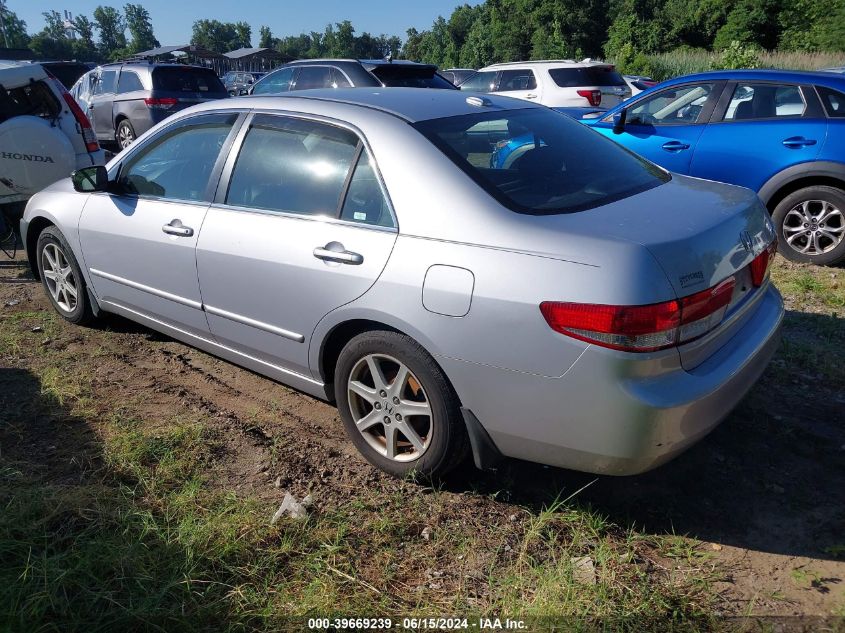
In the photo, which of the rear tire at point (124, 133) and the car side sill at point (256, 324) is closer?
the car side sill at point (256, 324)

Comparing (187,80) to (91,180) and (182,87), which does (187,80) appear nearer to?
(182,87)

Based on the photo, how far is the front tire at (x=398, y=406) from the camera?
2807 millimetres

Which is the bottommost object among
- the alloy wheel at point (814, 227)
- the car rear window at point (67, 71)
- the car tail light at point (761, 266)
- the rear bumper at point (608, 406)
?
the alloy wheel at point (814, 227)

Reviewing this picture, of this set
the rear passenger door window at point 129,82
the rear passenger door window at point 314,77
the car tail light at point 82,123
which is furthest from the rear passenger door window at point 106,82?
the car tail light at point 82,123

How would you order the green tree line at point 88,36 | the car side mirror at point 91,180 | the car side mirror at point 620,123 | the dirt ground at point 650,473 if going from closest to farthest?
the dirt ground at point 650,473 → the car side mirror at point 91,180 → the car side mirror at point 620,123 → the green tree line at point 88,36

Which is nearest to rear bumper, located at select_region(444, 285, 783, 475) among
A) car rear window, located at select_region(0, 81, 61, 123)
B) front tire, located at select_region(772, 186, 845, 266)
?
front tire, located at select_region(772, 186, 845, 266)

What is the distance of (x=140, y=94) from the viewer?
1277cm

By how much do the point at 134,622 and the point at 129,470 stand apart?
3.19 ft

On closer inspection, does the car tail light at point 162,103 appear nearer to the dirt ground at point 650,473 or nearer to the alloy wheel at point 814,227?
the dirt ground at point 650,473

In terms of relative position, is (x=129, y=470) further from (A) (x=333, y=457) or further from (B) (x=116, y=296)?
(B) (x=116, y=296)

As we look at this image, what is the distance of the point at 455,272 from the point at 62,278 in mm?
3563

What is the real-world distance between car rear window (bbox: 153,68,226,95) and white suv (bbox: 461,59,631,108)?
568 centimetres

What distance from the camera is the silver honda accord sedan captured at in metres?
2.42

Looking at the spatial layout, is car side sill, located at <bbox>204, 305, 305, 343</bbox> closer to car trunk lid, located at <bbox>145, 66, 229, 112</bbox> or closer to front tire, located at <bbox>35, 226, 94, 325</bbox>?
front tire, located at <bbox>35, 226, 94, 325</bbox>
